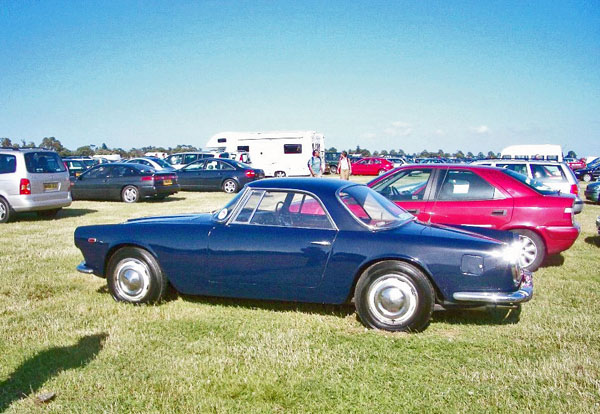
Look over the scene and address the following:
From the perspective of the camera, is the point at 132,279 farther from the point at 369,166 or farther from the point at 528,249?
the point at 369,166

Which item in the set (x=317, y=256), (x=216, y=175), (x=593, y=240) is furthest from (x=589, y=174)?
(x=317, y=256)

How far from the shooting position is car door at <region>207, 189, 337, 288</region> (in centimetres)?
415

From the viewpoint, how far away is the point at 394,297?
4016 mm

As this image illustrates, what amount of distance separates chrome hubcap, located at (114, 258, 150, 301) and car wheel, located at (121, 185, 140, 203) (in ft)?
35.5

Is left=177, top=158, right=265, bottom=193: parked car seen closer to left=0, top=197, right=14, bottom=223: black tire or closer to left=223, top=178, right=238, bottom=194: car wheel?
left=223, top=178, right=238, bottom=194: car wheel

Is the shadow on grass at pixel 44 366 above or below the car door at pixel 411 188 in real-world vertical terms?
below

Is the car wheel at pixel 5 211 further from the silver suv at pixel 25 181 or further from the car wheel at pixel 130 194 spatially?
the car wheel at pixel 130 194

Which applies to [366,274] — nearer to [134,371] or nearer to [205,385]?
[205,385]

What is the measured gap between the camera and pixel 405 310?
4.01 m

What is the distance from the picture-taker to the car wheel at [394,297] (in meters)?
3.94

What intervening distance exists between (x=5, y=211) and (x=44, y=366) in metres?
8.43

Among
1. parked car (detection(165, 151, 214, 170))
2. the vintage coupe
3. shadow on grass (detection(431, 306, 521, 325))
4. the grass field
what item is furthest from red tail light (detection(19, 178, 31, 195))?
parked car (detection(165, 151, 214, 170))

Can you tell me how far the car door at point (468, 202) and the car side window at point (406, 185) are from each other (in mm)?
191

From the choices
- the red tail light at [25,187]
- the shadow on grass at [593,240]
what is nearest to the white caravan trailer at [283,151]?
the red tail light at [25,187]
